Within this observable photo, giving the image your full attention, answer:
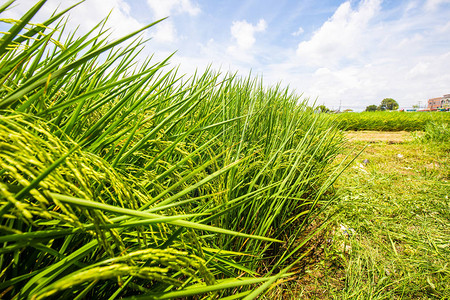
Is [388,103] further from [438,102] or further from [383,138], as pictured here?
[383,138]

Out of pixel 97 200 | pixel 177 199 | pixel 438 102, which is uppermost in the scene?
pixel 438 102

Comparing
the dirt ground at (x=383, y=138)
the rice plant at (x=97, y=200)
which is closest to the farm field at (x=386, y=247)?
the rice plant at (x=97, y=200)

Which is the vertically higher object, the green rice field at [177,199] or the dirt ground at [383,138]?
the green rice field at [177,199]

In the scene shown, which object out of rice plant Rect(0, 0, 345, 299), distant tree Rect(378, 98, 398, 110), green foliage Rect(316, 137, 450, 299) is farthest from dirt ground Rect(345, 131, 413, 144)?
distant tree Rect(378, 98, 398, 110)

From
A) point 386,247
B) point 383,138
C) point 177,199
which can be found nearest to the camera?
point 177,199

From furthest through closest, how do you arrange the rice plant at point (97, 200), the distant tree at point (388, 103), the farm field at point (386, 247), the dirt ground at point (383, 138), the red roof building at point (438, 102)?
1. the distant tree at point (388, 103)
2. the red roof building at point (438, 102)
3. the dirt ground at point (383, 138)
4. the farm field at point (386, 247)
5. the rice plant at point (97, 200)

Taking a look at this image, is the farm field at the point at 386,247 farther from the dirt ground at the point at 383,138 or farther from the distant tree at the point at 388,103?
the distant tree at the point at 388,103

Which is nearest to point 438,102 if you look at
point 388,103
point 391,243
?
point 388,103

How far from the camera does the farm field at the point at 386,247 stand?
107cm

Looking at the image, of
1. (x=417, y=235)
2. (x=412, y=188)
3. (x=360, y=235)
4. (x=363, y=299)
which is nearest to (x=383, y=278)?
(x=363, y=299)

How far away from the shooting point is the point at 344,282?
3.72ft

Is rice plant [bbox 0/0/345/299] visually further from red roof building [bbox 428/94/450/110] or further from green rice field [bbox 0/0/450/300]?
red roof building [bbox 428/94/450/110]

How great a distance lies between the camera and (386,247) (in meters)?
1.41

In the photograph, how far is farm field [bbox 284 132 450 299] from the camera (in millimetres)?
1070
